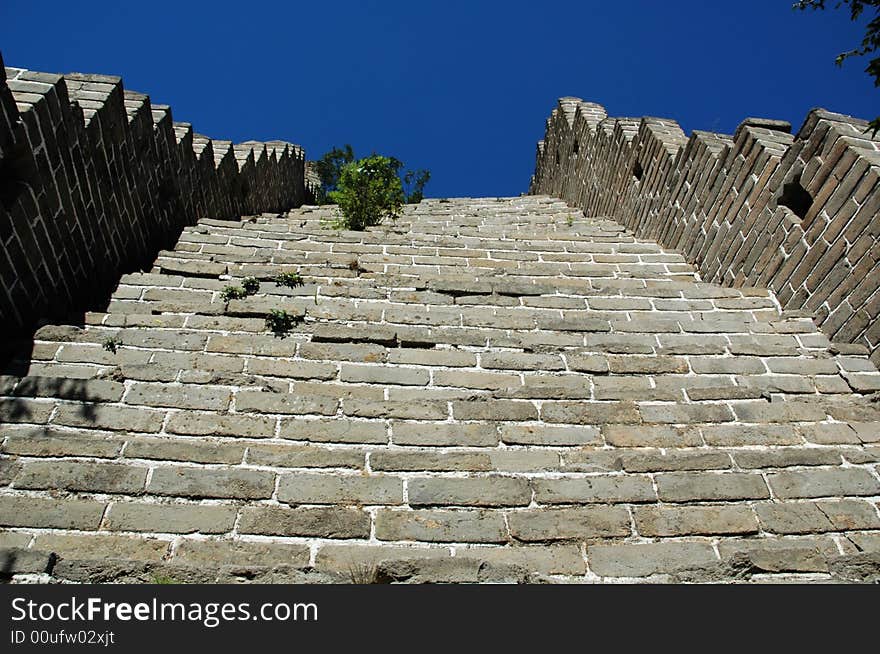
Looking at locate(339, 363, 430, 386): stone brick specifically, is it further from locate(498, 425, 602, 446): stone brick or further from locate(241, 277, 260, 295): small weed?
locate(241, 277, 260, 295): small weed

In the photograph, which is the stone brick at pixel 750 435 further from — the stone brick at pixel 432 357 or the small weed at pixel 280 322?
the small weed at pixel 280 322

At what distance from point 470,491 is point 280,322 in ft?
4.90

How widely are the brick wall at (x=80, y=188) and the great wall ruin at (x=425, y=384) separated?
0.02 m

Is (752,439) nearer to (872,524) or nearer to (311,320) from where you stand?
(872,524)

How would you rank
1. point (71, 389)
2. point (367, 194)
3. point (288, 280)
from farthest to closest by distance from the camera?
1. point (367, 194)
2. point (288, 280)
3. point (71, 389)

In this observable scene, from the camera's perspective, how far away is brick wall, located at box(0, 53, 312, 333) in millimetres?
2898

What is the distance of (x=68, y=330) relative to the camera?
9.98ft

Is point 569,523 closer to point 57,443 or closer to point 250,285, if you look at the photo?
point 57,443

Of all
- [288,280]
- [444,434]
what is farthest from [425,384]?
[288,280]

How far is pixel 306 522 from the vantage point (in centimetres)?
231

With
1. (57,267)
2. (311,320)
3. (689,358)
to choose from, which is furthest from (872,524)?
(57,267)

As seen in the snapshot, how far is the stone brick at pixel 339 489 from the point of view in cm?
241

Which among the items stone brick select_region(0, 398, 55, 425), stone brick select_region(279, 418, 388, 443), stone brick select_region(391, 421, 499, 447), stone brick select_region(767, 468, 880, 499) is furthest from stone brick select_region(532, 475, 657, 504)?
stone brick select_region(0, 398, 55, 425)

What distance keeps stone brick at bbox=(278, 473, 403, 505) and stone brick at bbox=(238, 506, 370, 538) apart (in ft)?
0.16
